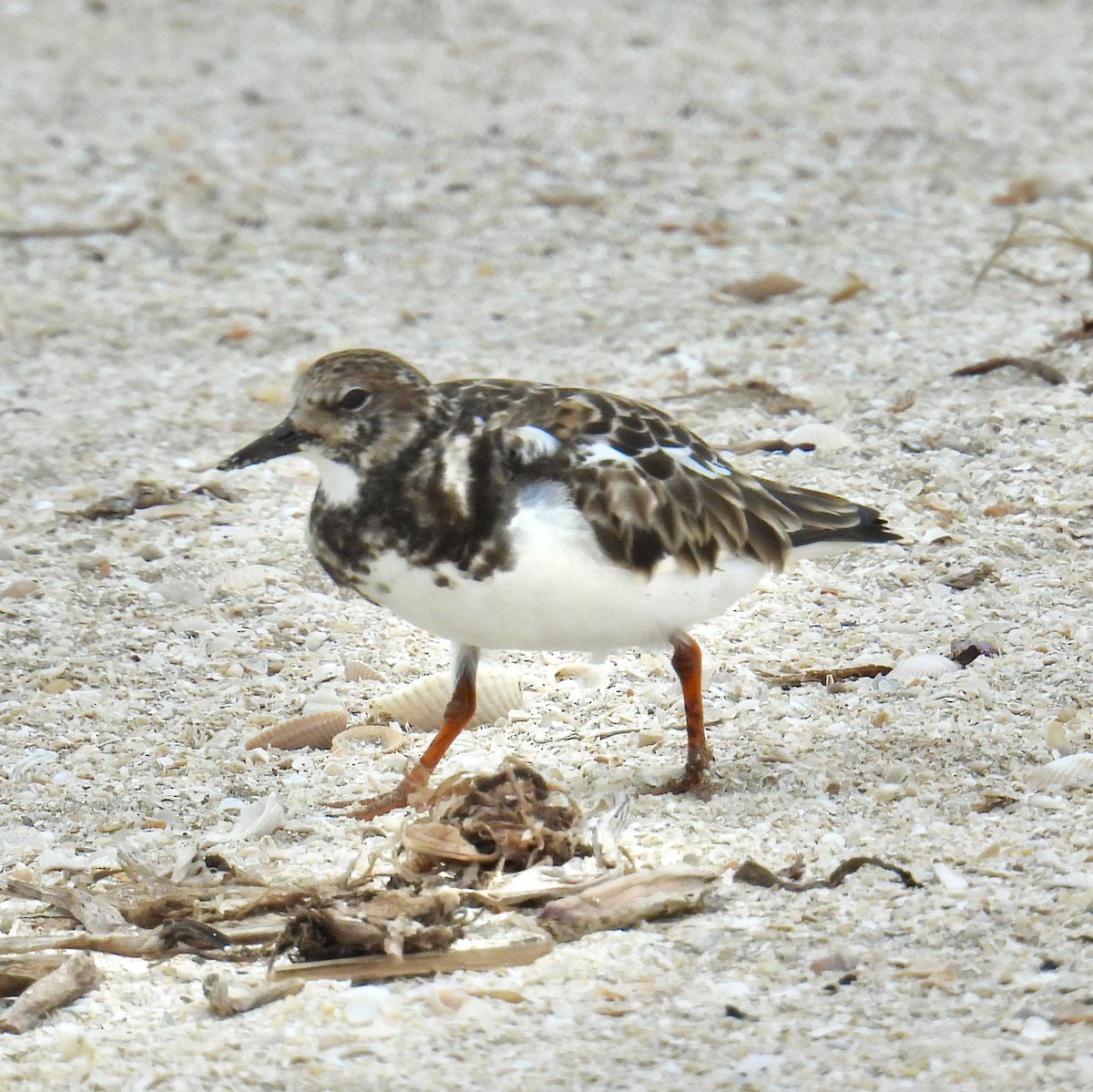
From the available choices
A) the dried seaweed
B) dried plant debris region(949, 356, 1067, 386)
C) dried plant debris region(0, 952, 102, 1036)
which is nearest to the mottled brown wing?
dried plant debris region(0, 952, 102, 1036)

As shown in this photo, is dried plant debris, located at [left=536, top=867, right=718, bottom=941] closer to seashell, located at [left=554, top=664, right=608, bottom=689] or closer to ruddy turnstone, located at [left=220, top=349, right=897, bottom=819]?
ruddy turnstone, located at [left=220, top=349, right=897, bottom=819]

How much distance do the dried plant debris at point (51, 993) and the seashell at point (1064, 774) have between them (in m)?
1.62

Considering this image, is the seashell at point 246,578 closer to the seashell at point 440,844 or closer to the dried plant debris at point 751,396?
the seashell at point 440,844

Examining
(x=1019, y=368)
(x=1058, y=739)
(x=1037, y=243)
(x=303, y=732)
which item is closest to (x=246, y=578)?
(x=303, y=732)

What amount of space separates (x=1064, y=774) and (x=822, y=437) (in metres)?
1.69

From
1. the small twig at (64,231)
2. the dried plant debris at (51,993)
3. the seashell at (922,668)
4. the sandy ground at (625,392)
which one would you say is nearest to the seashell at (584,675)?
the sandy ground at (625,392)

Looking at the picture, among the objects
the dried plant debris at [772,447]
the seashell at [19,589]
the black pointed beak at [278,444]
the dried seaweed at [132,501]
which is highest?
the black pointed beak at [278,444]

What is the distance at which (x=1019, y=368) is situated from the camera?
4.95 meters

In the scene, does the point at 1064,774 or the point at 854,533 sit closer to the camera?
the point at 1064,774

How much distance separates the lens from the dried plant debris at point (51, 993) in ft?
8.07

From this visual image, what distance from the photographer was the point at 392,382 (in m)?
3.05

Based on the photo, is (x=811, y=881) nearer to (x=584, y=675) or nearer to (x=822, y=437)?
(x=584, y=675)

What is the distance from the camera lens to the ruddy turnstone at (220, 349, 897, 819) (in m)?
2.91

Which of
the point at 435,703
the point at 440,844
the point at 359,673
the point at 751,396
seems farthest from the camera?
the point at 751,396
